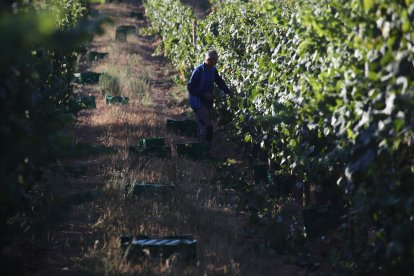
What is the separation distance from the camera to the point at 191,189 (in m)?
7.73

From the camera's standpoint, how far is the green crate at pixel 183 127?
1097 cm

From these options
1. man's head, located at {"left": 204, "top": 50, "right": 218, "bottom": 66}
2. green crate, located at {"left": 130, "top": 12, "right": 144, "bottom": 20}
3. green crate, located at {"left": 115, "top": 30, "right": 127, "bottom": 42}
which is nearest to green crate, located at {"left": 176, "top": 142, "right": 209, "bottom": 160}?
man's head, located at {"left": 204, "top": 50, "right": 218, "bottom": 66}

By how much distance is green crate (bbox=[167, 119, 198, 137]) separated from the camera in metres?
11.0

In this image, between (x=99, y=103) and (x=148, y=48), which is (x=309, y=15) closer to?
(x=99, y=103)

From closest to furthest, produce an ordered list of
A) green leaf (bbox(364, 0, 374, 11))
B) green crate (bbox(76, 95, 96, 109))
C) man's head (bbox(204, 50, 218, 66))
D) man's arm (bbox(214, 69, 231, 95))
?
green leaf (bbox(364, 0, 374, 11)), man's head (bbox(204, 50, 218, 66)), man's arm (bbox(214, 69, 231, 95)), green crate (bbox(76, 95, 96, 109))

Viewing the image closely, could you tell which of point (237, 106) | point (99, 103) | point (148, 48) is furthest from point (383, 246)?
point (148, 48)

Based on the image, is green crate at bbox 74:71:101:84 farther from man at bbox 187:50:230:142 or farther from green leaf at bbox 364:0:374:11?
green leaf at bbox 364:0:374:11

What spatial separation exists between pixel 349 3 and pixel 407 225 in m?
1.94

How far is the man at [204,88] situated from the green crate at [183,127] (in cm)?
60

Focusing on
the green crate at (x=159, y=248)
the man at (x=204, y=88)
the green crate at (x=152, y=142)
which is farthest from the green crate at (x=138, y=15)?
the green crate at (x=159, y=248)

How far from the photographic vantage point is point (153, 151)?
29.9 feet

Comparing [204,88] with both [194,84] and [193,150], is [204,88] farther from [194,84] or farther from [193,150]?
[193,150]

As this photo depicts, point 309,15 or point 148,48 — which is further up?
point 148,48

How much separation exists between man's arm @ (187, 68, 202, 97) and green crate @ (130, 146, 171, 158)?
4.02 ft
